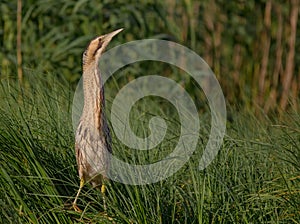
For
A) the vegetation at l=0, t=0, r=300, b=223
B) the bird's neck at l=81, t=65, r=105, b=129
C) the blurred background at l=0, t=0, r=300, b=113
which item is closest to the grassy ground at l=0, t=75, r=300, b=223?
the vegetation at l=0, t=0, r=300, b=223

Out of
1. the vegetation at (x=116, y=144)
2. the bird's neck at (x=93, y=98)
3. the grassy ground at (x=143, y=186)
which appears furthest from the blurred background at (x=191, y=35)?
the grassy ground at (x=143, y=186)

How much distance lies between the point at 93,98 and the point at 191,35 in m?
3.58

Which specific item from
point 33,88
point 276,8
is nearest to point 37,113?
point 33,88

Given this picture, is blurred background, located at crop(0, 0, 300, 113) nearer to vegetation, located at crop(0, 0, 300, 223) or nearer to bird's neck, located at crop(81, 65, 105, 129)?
vegetation, located at crop(0, 0, 300, 223)

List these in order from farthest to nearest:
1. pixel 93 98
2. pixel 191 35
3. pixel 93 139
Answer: pixel 191 35 → pixel 93 98 → pixel 93 139

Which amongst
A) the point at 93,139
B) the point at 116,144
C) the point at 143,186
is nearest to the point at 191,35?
the point at 116,144

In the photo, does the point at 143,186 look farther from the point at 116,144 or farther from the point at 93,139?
the point at 116,144

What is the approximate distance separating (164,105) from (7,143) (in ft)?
8.65

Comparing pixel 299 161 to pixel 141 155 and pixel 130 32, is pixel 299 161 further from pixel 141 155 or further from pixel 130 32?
pixel 130 32

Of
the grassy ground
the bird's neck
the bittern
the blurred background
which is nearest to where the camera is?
the grassy ground

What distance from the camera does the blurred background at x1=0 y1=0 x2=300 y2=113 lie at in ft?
22.0

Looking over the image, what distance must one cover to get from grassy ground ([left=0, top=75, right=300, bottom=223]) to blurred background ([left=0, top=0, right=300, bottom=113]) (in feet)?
4.04

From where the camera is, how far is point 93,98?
419 cm

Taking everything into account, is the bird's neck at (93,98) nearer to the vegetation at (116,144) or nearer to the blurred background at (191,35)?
the vegetation at (116,144)
